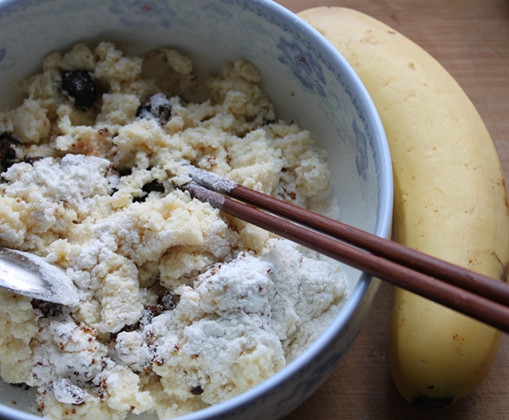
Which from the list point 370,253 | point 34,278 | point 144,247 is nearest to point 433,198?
point 370,253

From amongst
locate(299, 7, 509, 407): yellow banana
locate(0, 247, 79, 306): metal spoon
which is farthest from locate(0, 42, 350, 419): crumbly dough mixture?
locate(299, 7, 509, 407): yellow banana

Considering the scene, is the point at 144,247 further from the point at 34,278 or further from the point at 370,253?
the point at 370,253

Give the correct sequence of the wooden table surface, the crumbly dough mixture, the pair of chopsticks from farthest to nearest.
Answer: the wooden table surface → the crumbly dough mixture → the pair of chopsticks

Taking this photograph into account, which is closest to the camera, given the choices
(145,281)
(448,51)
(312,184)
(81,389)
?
(81,389)

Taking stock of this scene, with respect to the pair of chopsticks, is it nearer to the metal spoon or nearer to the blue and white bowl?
the blue and white bowl

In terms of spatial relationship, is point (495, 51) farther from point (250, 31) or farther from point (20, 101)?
point (20, 101)

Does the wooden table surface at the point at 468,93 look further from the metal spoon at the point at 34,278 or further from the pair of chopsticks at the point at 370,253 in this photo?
the metal spoon at the point at 34,278

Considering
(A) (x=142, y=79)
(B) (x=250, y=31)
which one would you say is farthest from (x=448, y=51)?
(A) (x=142, y=79)
